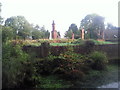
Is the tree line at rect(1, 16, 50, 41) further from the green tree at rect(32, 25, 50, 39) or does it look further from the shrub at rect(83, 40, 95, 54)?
the shrub at rect(83, 40, 95, 54)

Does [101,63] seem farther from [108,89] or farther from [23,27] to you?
[23,27]

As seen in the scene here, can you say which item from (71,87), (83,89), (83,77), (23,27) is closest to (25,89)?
(71,87)

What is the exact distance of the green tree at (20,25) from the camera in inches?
927

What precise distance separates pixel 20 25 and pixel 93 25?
10.5m

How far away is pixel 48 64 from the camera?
8297 millimetres

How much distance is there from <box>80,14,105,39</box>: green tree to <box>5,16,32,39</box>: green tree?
801 centimetres

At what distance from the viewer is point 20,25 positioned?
2441cm

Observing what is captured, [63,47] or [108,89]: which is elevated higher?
[63,47]

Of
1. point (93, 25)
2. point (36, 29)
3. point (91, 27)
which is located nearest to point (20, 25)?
point (36, 29)

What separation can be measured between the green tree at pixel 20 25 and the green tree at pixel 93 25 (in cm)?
801

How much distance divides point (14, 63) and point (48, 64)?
91.5 inches

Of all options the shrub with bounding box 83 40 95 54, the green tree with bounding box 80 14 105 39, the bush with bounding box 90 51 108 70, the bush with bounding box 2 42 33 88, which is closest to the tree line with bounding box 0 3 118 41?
the green tree with bounding box 80 14 105 39

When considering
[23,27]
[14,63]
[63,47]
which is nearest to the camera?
[14,63]

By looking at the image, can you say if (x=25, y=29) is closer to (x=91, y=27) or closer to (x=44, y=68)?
(x=91, y=27)
